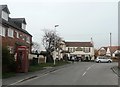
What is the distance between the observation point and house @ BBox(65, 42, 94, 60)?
11828cm

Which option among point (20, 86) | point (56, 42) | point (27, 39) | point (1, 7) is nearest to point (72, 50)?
point (56, 42)

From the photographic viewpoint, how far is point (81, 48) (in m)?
123

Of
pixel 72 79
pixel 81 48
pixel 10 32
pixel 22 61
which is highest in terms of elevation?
pixel 10 32

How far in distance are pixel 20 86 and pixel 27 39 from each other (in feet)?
141

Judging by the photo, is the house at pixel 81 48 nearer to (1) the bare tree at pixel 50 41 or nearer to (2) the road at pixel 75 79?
(1) the bare tree at pixel 50 41

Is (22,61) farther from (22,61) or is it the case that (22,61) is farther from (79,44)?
(79,44)

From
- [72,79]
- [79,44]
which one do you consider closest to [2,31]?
[72,79]

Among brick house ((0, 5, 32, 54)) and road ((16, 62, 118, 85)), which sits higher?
brick house ((0, 5, 32, 54))

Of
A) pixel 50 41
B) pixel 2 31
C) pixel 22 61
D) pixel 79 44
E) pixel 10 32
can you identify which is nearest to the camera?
pixel 22 61

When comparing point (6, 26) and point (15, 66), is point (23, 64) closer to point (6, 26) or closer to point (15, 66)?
point (15, 66)

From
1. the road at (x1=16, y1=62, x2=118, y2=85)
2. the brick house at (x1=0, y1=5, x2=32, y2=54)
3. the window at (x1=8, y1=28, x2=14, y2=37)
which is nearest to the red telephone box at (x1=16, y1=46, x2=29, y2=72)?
the road at (x1=16, y1=62, x2=118, y2=85)

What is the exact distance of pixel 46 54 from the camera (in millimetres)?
66875

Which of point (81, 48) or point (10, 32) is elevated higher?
point (10, 32)

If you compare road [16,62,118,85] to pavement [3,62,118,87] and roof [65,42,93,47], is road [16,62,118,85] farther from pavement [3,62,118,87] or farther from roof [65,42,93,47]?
roof [65,42,93,47]
